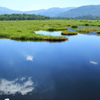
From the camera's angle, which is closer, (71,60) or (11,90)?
(11,90)

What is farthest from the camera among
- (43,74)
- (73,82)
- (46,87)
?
(43,74)

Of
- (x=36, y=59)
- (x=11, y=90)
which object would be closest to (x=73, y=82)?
(x=11, y=90)

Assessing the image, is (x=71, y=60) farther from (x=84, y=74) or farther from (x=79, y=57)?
(x=84, y=74)

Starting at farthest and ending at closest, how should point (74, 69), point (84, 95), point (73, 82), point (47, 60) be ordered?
point (47, 60), point (74, 69), point (73, 82), point (84, 95)

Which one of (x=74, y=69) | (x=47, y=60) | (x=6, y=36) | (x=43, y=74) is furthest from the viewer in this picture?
(x=6, y=36)

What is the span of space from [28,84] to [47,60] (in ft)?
33.2

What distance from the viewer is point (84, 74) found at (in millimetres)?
21047

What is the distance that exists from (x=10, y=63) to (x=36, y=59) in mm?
4769

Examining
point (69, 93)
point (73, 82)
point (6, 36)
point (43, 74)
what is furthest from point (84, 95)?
point (6, 36)

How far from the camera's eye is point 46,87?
17.1 meters

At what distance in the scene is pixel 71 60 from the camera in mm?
27375

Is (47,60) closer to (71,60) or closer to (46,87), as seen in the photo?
(71,60)

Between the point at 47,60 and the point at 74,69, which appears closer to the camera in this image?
the point at 74,69

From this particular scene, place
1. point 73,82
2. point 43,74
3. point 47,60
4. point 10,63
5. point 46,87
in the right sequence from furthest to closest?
1. point 47,60
2. point 10,63
3. point 43,74
4. point 73,82
5. point 46,87
